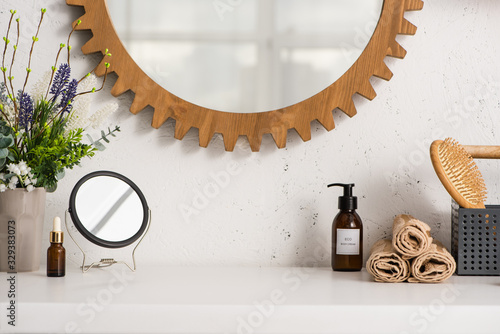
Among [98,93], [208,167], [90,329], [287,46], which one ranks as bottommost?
[90,329]

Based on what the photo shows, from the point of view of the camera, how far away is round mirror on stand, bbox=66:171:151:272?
3.33ft

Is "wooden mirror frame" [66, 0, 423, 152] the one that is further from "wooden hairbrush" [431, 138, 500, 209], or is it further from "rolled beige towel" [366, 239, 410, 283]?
"rolled beige towel" [366, 239, 410, 283]

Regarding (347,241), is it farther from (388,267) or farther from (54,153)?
(54,153)

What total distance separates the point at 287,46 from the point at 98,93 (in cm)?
45

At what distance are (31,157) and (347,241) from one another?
682mm

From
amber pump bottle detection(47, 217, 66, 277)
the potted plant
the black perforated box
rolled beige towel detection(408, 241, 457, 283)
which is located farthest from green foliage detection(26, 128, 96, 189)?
the black perforated box

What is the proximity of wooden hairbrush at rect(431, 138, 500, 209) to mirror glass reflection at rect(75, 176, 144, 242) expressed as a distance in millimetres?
641

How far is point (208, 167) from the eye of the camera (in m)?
1.16

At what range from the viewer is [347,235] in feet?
3.52

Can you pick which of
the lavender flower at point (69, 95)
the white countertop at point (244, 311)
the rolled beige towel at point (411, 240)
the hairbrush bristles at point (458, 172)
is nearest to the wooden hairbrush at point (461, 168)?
the hairbrush bristles at point (458, 172)

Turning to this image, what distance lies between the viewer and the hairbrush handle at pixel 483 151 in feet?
3.57

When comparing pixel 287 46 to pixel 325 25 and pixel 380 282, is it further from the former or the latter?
pixel 380 282

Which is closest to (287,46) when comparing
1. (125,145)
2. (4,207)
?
(125,145)

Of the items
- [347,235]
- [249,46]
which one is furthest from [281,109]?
[347,235]
